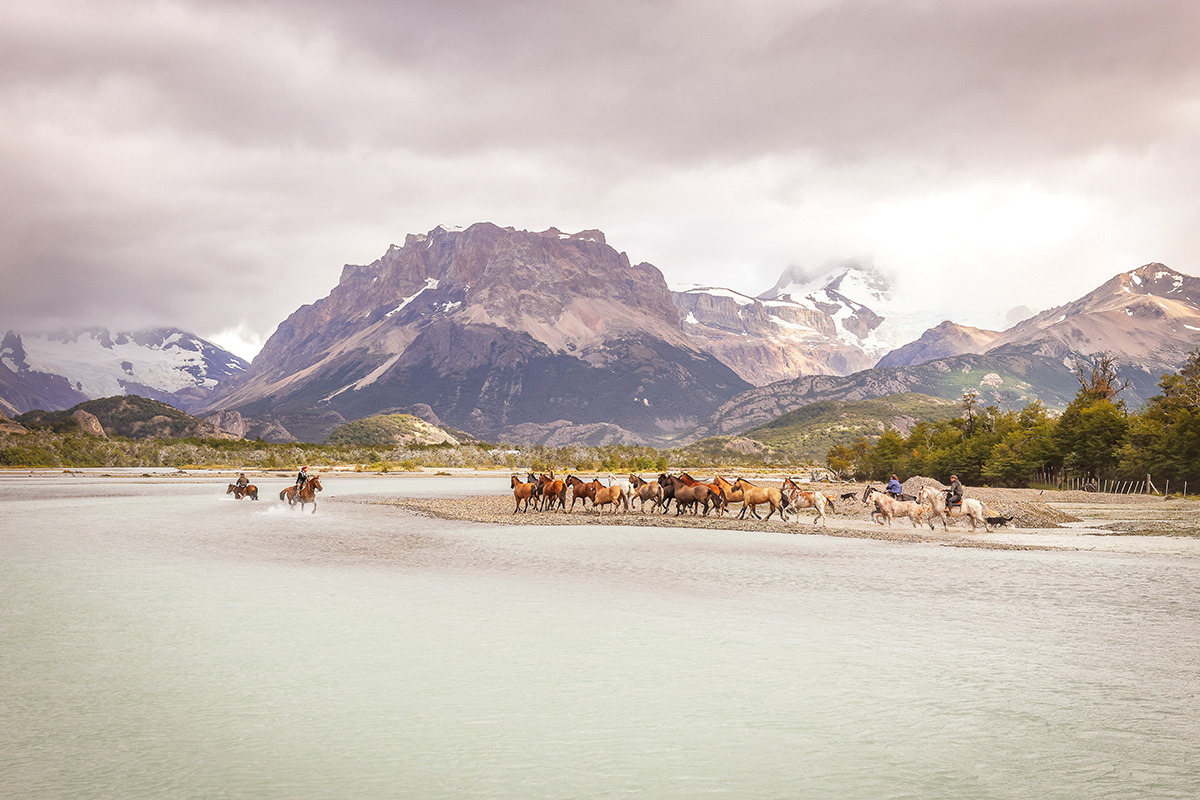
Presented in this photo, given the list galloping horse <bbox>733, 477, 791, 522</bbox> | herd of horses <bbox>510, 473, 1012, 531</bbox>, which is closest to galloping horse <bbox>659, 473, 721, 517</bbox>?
herd of horses <bbox>510, 473, 1012, 531</bbox>

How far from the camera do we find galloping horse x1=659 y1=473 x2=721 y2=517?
60.4 meters

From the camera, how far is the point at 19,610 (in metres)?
22.1

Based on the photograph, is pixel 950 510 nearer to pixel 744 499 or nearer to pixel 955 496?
pixel 955 496

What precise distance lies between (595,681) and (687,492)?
45.7m

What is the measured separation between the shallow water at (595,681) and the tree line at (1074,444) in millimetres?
58140

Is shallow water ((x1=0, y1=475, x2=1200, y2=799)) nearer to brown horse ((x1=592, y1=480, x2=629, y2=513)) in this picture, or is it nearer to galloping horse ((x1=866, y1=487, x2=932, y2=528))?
galloping horse ((x1=866, y1=487, x2=932, y2=528))

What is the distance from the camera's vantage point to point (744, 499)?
57.0m

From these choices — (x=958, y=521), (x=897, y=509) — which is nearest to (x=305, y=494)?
(x=897, y=509)

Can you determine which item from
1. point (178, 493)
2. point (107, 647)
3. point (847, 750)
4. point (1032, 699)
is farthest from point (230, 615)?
point (178, 493)

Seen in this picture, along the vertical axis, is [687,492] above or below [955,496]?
below

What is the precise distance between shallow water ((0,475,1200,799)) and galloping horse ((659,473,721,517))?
27.8 m

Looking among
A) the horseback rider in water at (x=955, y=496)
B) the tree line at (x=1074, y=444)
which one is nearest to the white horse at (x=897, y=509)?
the horseback rider in water at (x=955, y=496)

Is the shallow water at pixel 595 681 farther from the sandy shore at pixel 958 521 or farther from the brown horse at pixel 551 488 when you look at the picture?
the brown horse at pixel 551 488

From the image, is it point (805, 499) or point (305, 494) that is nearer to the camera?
point (805, 499)
